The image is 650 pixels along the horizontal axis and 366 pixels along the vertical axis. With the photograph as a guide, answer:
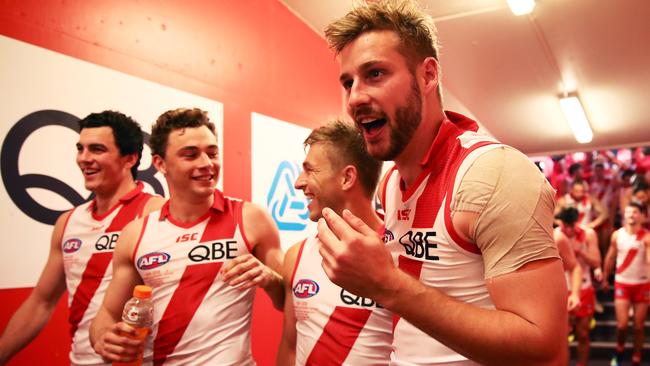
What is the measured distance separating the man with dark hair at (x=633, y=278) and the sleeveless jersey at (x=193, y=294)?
19.3 ft

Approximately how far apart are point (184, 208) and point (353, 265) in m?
1.48

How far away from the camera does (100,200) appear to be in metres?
2.45

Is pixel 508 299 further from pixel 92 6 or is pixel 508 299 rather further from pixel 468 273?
pixel 92 6

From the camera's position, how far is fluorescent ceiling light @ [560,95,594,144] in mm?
7242

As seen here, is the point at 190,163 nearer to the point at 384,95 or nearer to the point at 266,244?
the point at 266,244

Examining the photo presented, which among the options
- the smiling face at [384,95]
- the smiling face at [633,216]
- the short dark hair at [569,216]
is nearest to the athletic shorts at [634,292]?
the smiling face at [633,216]

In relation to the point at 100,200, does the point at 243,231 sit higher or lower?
lower

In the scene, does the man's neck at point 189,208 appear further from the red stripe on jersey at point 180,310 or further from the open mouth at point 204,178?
the red stripe on jersey at point 180,310

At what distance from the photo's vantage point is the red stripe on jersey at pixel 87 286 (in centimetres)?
232

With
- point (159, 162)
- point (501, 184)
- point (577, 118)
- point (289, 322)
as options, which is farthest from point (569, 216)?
point (501, 184)

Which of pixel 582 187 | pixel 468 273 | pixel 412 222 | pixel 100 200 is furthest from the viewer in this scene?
pixel 582 187

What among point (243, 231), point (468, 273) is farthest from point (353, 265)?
point (243, 231)

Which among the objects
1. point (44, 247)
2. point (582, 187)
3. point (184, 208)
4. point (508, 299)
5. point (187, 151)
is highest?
point (582, 187)

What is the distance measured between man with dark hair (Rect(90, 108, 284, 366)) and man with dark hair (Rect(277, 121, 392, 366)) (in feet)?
0.54
